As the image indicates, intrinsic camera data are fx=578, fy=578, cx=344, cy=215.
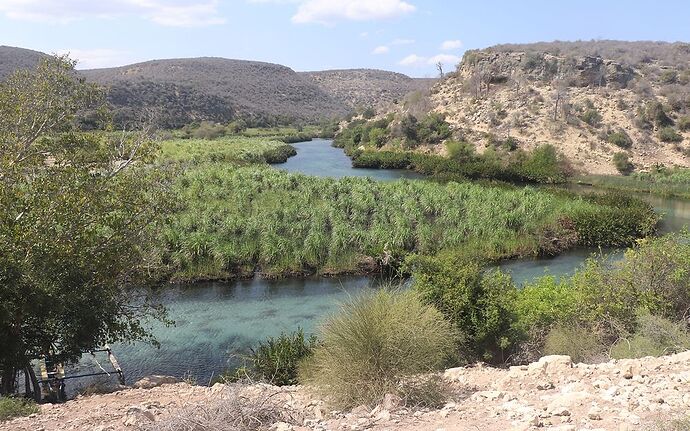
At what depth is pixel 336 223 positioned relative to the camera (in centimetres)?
2473

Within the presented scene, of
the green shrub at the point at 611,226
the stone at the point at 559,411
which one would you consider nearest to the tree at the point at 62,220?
the stone at the point at 559,411

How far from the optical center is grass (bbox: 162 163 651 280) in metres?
21.8

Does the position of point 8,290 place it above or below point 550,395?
above

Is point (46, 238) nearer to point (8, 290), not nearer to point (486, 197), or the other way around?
point (8, 290)

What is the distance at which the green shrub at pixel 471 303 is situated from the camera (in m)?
12.4

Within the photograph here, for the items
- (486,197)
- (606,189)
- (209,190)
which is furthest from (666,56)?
(209,190)

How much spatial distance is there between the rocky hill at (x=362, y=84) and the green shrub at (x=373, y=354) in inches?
5778

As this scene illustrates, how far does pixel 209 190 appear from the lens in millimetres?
29234

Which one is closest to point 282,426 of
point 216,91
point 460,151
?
point 460,151

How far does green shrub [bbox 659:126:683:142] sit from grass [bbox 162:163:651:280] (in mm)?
27491

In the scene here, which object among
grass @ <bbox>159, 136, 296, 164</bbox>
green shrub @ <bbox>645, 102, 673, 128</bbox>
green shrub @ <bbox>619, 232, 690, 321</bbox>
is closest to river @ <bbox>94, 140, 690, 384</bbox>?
green shrub @ <bbox>619, 232, 690, 321</bbox>

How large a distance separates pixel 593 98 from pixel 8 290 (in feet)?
208

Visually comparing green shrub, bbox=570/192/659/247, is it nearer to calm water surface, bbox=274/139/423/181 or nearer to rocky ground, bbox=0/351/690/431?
rocky ground, bbox=0/351/690/431

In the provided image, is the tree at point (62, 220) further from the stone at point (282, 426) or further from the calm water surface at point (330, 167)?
the calm water surface at point (330, 167)
